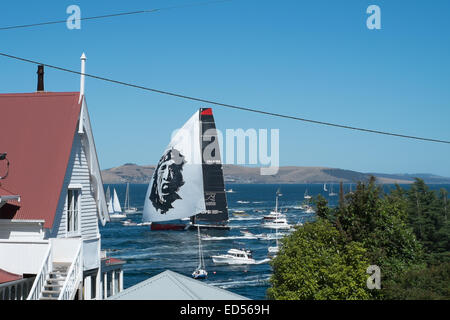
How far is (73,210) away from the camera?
56.0 feet

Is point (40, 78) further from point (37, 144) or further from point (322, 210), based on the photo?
point (322, 210)

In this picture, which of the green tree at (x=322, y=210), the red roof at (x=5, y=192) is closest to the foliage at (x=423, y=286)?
the green tree at (x=322, y=210)

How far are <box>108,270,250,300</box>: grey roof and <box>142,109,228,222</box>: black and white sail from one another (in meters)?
83.4

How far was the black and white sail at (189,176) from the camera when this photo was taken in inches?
3693

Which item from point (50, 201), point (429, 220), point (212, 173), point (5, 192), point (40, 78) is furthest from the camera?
point (212, 173)

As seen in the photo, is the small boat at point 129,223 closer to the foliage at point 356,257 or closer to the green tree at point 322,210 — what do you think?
the foliage at point 356,257

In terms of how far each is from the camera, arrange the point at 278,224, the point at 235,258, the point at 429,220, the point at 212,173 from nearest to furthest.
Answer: the point at 429,220
the point at 235,258
the point at 212,173
the point at 278,224

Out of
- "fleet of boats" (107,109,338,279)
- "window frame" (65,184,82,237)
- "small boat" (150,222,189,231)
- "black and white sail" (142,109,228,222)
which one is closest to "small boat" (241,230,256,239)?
"fleet of boats" (107,109,338,279)

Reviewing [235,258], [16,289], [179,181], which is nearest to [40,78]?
[16,289]

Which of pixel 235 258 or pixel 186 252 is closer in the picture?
pixel 235 258

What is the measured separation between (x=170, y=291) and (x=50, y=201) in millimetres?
A: 7949

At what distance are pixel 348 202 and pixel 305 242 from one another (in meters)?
5.93
